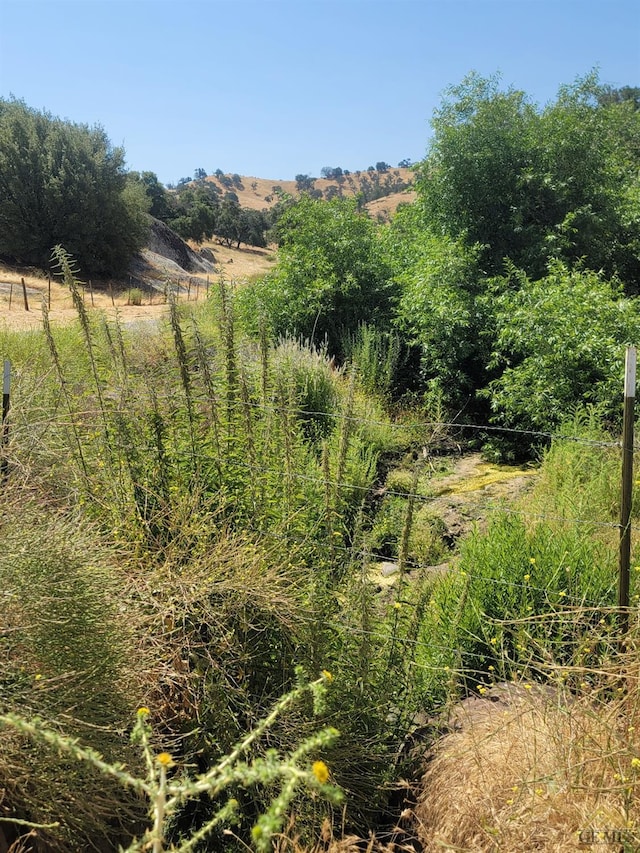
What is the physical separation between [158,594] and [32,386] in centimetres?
238

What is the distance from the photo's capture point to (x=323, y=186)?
349 feet

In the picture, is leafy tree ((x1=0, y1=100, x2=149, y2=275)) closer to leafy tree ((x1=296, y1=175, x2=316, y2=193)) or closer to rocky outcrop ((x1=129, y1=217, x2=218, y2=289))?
rocky outcrop ((x1=129, y1=217, x2=218, y2=289))

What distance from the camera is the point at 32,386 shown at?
4.60 metres

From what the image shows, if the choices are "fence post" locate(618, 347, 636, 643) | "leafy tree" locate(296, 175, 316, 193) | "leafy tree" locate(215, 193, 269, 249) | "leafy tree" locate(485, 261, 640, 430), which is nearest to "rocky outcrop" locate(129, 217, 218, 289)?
"leafy tree" locate(215, 193, 269, 249)

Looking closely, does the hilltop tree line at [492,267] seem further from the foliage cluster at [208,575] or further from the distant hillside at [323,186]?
the distant hillside at [323,186]

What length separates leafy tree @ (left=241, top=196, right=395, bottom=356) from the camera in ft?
31.6

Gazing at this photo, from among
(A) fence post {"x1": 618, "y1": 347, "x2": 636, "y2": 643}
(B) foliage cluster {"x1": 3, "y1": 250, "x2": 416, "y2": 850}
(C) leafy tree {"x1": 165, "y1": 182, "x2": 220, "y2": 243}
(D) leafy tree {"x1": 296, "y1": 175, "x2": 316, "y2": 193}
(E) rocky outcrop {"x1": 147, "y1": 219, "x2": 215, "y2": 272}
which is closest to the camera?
(B) foliage cluster {"x1": 3, "y1": 250, "x2": 416, "y2": 850}

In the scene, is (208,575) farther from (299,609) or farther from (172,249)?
(172,249)

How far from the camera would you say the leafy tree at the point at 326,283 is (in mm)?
9641

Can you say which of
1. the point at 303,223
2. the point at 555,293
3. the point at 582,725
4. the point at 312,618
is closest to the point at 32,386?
the point at 312,618

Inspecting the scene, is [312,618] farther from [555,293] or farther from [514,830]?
[555,293]

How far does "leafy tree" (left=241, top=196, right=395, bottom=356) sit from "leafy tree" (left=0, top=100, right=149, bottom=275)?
18158 millimetres

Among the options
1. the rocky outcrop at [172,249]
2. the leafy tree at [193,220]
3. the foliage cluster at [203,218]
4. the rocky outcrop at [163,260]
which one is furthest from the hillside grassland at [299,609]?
the foliage cluster at [203,218]

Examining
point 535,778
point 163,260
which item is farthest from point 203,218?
point 535,778
